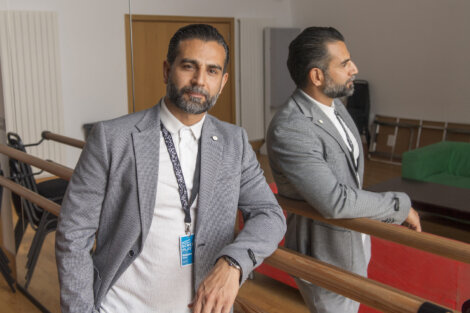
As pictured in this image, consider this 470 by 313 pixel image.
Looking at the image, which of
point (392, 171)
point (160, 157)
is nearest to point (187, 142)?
point (160, 157)

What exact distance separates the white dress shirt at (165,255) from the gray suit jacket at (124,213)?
3 cm

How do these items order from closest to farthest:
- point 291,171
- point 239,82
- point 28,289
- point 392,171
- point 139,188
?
point 139,188
point 291,171
point 28,289
point 392,171
point 239,82

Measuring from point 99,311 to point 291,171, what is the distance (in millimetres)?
700

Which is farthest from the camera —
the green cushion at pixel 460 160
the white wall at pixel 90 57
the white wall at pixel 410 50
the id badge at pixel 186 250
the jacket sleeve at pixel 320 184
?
the white wall at pixel 410 50

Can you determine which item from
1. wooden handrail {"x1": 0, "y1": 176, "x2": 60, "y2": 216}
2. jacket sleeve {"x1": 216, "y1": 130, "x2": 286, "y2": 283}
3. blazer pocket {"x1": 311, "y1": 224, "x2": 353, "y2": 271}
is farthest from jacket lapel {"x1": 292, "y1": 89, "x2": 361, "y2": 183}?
wooden handrail {"x1": 0, "y1": 176, "x2": 60, "y2": 216}

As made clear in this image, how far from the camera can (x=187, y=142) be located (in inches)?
51.8

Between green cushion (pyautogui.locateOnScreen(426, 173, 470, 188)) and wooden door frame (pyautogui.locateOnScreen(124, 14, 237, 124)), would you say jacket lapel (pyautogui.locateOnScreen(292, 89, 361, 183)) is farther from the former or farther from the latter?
wooden door frame (pyautogui.locateOnScreen(124, 14, 237, 124))

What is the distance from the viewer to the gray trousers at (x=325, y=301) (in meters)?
1.75

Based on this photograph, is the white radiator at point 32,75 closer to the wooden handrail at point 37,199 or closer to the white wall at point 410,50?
the wooden handrail at point 37,199

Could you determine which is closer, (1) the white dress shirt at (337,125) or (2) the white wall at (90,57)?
(1) the white dress shirt at (337,125)

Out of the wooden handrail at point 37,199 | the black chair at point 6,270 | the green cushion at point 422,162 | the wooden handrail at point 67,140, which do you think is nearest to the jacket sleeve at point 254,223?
the wooden handrail at point 37,199

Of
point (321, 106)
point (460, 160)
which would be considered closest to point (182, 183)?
point (321, 106)

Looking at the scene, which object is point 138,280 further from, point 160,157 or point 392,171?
point 392,171

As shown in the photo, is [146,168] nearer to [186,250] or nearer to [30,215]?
[186,250]
